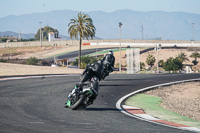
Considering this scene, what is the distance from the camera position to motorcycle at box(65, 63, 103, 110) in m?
12.0

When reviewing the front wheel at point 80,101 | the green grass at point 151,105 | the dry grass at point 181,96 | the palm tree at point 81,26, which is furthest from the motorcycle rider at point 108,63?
the palm tree at point 81,26

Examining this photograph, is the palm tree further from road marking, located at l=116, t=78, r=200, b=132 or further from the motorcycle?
the motorcycle

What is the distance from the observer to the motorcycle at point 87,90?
11961 mm

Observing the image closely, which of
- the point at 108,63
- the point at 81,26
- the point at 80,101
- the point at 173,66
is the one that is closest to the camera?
the point at 80,101

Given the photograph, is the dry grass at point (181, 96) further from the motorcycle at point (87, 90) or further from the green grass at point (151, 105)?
the motorcycle at point (87, 90)

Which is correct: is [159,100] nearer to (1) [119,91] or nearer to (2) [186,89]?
(1) [119,91]

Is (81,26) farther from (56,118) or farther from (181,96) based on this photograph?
(56,118)

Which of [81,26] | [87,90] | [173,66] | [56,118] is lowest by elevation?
[56,118]

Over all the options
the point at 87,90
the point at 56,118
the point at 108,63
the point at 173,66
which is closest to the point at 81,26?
the point at 173,66

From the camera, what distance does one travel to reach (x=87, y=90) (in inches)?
471

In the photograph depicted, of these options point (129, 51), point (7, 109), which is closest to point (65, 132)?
point (7, 109)

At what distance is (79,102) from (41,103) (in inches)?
93.7

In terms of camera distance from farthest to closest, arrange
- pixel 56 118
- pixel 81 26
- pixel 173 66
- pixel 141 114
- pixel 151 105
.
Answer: pixel 173 66 < pixel 81 26 < pixel 151 105 < pixel 141 114 < pixel 56 118

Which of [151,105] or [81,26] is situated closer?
[151,105]
